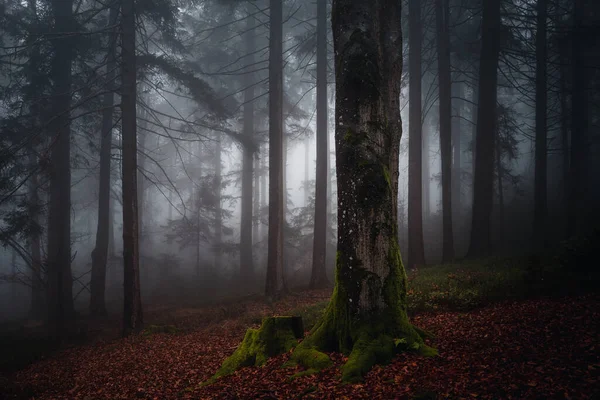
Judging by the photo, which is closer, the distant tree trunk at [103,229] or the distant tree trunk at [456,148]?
the distant tree trunk at [103,229]

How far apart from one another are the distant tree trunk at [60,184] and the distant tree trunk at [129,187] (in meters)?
3.11

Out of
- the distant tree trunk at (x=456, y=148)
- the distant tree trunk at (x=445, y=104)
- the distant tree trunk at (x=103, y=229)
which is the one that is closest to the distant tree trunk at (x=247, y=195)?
the distant tree trunk at (x=103, y=229)

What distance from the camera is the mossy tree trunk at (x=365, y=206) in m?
5.29

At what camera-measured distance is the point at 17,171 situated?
1415cm

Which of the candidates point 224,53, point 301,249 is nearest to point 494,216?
point 301,249

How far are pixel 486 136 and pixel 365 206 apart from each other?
1200 centimetres

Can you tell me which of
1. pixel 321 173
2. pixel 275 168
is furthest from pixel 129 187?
pixel 321 173

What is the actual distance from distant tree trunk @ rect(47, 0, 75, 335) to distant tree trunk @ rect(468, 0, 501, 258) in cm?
1671

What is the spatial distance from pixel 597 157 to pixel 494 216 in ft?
37.1

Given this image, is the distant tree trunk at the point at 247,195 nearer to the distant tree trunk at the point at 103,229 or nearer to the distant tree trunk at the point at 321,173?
the distant tree trunk at the point at 321,173

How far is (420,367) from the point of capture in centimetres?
471

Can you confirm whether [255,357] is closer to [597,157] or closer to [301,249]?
[301,249]

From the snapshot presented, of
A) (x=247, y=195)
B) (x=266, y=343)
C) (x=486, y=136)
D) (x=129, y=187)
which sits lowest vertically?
(x=266, y=343)

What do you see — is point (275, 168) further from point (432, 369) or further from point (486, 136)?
point (432, 369)
